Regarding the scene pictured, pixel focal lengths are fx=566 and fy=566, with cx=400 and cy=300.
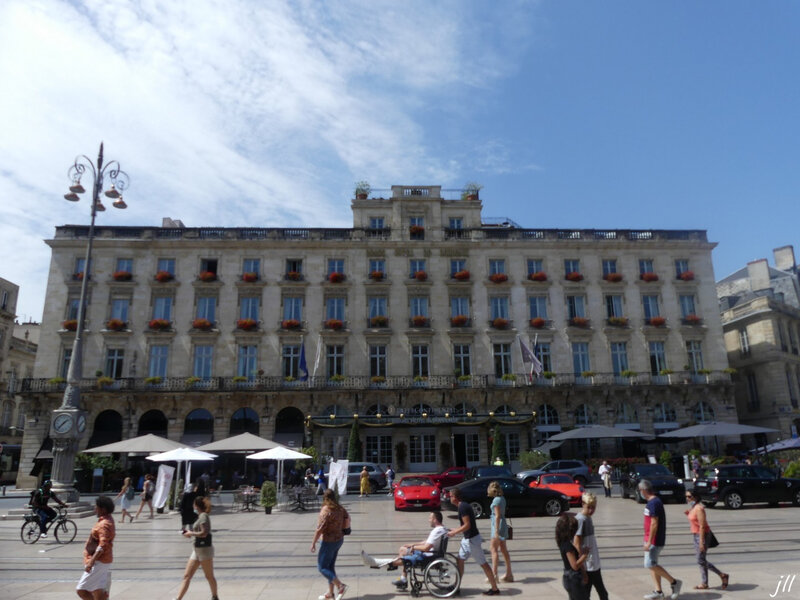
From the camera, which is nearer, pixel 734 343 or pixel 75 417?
pixel 75 417

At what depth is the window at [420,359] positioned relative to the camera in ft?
131

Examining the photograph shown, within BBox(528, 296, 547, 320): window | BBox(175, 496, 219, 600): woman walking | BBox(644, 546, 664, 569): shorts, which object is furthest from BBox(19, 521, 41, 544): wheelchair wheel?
BBox(528, 296, 547, 320): window

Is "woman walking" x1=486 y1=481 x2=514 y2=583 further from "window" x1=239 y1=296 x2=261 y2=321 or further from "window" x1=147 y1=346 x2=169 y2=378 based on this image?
"window" x1=147 y1=346 x2=169 y2=378

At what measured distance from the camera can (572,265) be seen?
4300 centimetres

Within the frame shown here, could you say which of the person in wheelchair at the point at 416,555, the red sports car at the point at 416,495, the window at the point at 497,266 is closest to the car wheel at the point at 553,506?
the red sports car at the point at 416,495

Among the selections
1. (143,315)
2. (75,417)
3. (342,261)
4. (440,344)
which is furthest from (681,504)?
(143,315)

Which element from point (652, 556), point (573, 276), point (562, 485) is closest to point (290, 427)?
point (562, 485)

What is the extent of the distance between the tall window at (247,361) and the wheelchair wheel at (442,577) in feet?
104

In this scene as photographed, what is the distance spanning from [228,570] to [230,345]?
96.9ft

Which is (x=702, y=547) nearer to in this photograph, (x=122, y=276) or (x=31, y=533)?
(x=31, y=533)

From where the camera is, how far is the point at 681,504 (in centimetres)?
2255

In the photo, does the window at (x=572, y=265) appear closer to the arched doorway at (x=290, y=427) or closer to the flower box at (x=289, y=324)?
the flower box at (x=289, y=324)

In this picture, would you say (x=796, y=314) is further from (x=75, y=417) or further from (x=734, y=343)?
(x=75, y=417)

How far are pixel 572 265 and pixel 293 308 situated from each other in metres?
21.1
